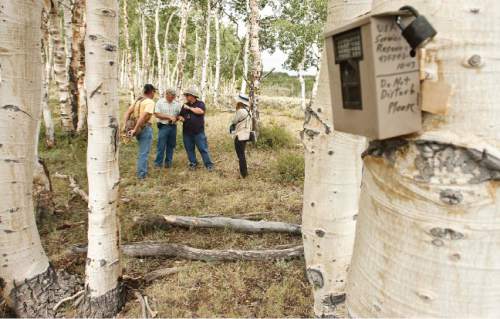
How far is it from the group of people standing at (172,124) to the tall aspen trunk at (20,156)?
3.39m

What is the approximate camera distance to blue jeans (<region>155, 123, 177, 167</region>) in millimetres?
6949

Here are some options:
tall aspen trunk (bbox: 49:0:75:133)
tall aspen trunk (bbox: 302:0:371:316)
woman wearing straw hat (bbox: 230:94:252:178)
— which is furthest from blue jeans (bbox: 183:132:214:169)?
tall aspen trunk (bbox: 302:0:371:316)

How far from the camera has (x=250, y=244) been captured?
4.13 m

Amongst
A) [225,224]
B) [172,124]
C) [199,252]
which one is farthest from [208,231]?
[172,124]

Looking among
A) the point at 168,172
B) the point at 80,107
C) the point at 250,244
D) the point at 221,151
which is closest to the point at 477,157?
the point at 250,244

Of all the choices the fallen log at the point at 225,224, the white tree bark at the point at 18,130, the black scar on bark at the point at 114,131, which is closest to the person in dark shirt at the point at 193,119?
the fallen log at the point at 225,224

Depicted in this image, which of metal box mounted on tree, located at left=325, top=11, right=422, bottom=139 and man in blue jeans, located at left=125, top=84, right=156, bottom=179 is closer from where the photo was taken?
metal box mounted on tree, located at left=325, top=11, right=422, bottom=139

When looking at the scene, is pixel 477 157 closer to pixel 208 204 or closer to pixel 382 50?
pixel 382 50

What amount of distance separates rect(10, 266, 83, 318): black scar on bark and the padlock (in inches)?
126

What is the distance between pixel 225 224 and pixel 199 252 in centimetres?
74

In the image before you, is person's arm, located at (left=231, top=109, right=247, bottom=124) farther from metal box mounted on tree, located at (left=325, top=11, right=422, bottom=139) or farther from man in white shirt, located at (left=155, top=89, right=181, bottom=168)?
metal box mounted on tree, located at (left=325, top=11, right=422, bottom=139)

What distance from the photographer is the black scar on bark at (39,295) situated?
9.14 feet

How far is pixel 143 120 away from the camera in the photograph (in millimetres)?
6164

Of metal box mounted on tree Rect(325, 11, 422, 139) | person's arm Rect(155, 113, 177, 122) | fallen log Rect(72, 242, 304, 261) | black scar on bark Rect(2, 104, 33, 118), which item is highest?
person's arm Rect(155, 113, 177, 122)
